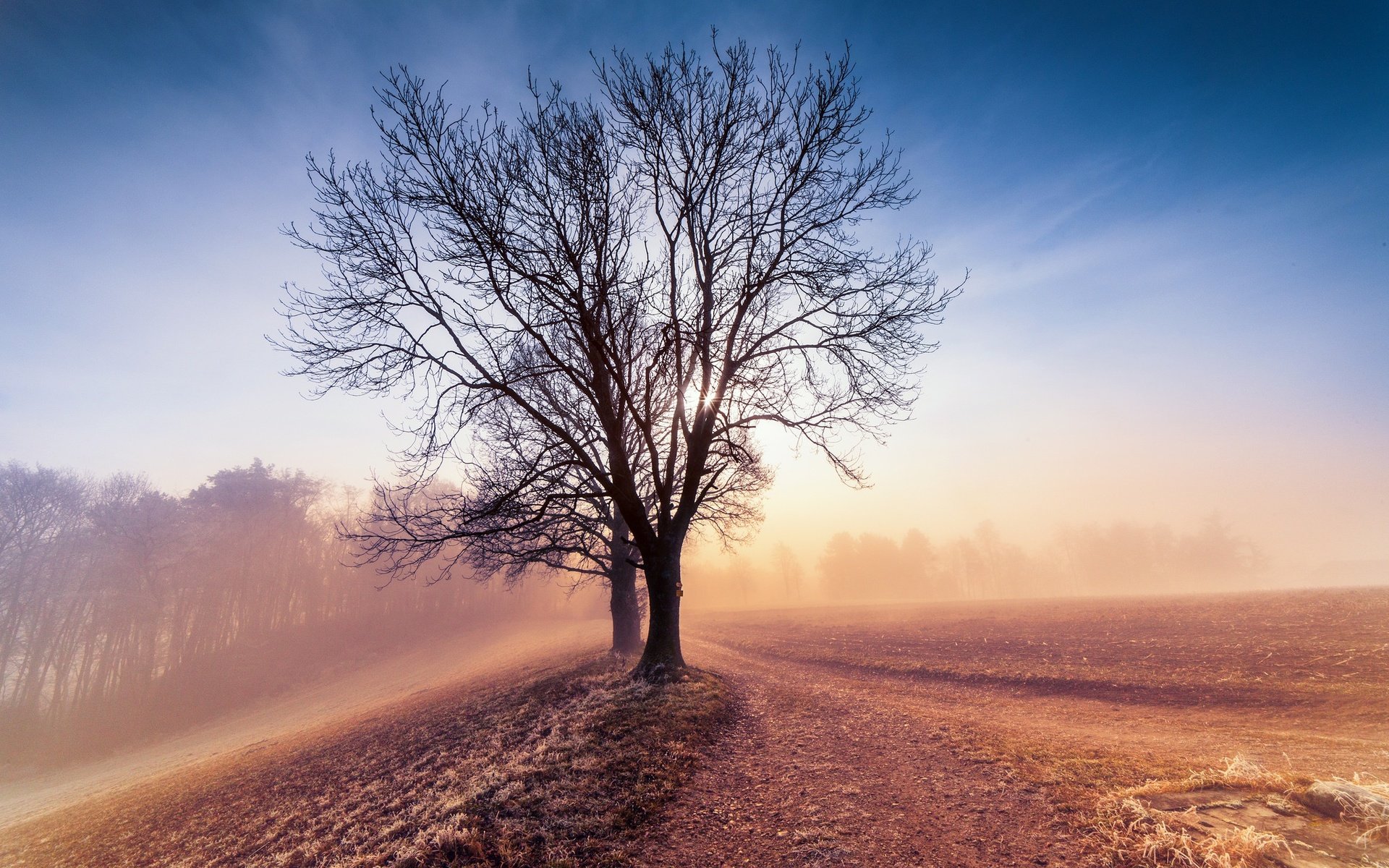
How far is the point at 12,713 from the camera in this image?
1081 inches

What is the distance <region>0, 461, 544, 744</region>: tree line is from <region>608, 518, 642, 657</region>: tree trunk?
116 ft

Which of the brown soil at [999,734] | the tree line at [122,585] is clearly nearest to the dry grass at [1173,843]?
the brown soil at [999,734]

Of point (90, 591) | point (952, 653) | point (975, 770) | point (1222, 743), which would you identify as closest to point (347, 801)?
point (975, 770)

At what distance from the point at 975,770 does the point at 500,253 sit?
35.7 ft

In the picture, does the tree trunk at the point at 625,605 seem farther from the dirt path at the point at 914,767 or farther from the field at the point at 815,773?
the dirt path at the point at 914,767

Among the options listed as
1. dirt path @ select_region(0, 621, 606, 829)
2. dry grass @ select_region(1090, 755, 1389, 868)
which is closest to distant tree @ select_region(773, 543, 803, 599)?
dirt path @ select_region(0, 621, 606, 829)

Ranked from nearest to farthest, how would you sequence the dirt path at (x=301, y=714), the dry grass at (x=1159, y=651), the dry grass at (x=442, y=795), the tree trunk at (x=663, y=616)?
the dry grass at (x=442, y=795) → the tree trunk at (x=663, y=616) → the dry grass at (x=1159, y=651) → the dirt path at (x=301, y=714)

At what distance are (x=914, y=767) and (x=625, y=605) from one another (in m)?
11.6

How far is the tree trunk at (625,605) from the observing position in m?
16.3

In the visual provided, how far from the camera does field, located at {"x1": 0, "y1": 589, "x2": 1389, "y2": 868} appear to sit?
14.7 feet

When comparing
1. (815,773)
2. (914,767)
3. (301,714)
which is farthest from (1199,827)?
(301,714)

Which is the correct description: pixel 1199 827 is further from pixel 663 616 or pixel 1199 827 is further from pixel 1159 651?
pixel 1159 651

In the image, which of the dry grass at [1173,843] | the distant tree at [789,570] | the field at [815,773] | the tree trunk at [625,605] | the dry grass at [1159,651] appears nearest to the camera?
the dry grass at [1173,843]

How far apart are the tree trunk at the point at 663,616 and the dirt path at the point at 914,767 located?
5.53ft
